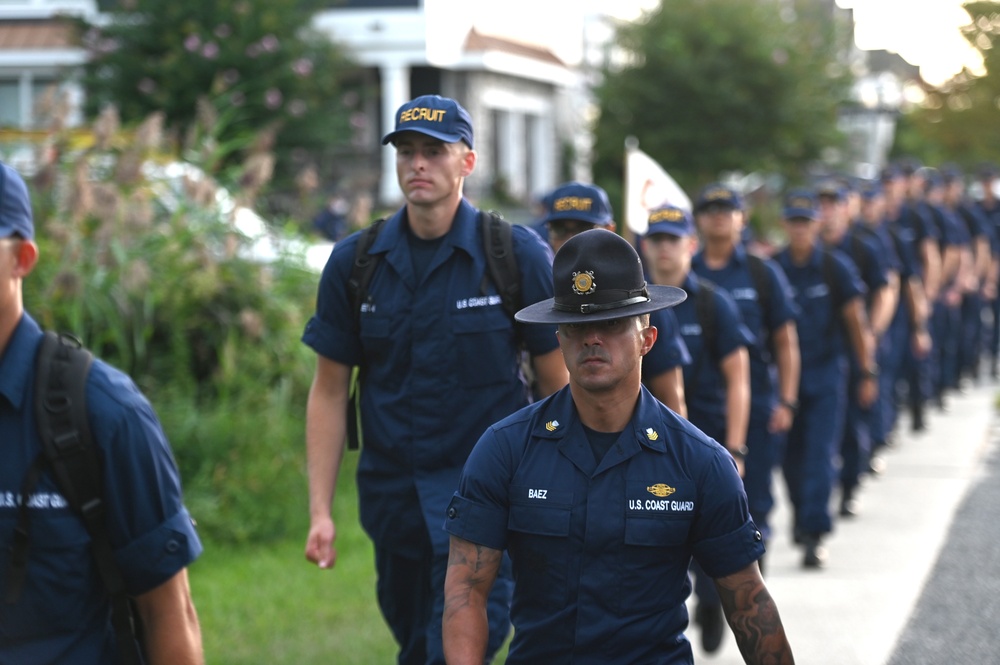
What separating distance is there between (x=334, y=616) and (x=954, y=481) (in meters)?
5.85

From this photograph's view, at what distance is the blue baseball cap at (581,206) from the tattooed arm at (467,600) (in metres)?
2.92

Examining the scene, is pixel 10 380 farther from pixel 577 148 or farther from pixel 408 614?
pixel 577 148

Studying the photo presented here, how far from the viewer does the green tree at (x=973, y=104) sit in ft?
97.6

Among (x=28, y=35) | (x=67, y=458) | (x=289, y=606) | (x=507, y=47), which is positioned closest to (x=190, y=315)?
(x=289, y=606)

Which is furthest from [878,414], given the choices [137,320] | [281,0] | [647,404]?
[281,0]

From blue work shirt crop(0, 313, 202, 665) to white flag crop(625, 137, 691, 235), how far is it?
16.3 feet

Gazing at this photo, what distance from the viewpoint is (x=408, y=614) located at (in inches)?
209

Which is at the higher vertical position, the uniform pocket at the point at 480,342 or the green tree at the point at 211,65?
the green tree at the point at 211,65

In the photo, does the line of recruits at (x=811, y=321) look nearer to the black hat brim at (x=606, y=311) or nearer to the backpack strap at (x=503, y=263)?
the backpack strap at (x=503, y=263)

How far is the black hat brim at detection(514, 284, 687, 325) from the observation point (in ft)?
11.6

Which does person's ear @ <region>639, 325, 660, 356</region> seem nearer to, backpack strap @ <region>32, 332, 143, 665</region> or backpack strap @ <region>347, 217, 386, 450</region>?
backpack strap @ <region>32, 332, 143, 665</region>

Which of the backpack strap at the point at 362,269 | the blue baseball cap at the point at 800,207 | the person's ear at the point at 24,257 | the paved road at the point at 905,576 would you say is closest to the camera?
the person's ear at the point at 24,257

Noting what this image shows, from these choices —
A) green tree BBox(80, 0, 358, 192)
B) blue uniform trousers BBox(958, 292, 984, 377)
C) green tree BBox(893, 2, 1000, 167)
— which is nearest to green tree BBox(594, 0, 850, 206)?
green tree BBox(893, 2, 1000, 167)

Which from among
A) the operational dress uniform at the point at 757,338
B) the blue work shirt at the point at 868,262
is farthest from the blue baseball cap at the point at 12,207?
the blue work shirt at the point at 868,262
